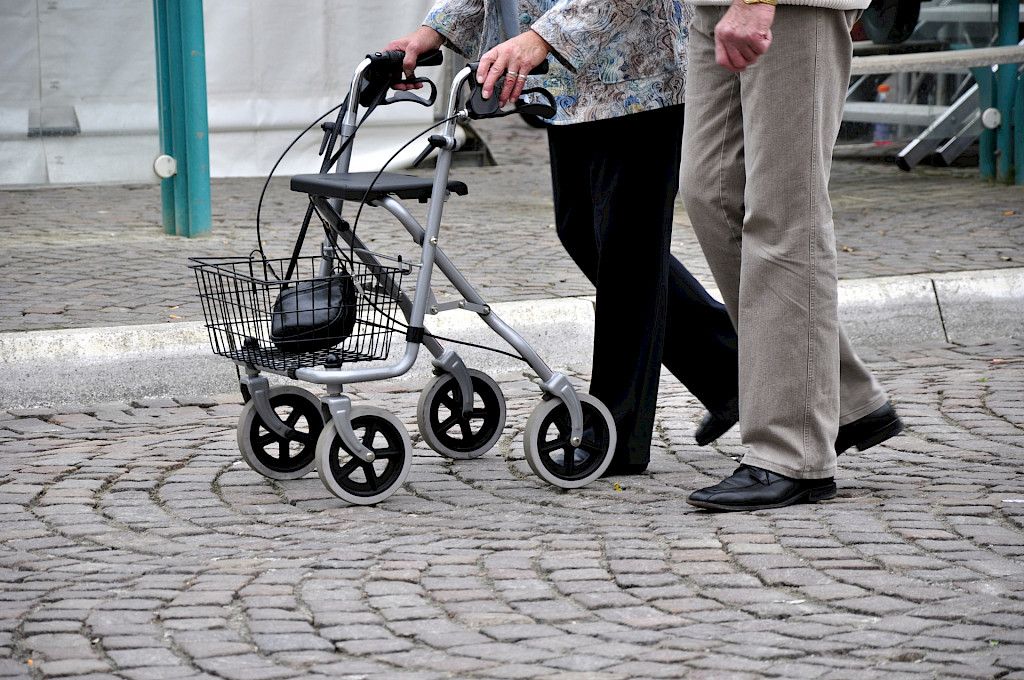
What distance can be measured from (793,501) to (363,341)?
1.15 metres

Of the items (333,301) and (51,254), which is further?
(51,254)

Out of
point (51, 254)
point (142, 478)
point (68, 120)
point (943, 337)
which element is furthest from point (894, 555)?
point (68, 120)

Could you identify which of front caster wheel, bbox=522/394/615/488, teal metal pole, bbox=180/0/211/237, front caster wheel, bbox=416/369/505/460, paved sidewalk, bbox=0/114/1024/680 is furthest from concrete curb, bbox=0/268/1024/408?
teal metal pole, bbox=180/0/211/237

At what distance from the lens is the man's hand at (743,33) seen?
3348 mm

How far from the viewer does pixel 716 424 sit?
429 cm

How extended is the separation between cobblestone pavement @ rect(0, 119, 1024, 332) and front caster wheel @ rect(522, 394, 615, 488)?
195 centimetres

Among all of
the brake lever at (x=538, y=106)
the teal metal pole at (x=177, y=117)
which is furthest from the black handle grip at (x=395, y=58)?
the teal metal pole at (x=177, y=117)

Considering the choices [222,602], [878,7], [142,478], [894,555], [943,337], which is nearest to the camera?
[222,602]

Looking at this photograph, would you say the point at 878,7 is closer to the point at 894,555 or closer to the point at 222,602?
the point at 894,555

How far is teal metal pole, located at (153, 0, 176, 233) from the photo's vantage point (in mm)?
7488

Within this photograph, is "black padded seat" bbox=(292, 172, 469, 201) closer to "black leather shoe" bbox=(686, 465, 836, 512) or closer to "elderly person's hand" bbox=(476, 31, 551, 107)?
"elderly person's hand" bbox=(476, 31, 551, 107)

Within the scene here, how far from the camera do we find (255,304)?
3.83 metres

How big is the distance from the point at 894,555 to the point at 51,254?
15.5 ft

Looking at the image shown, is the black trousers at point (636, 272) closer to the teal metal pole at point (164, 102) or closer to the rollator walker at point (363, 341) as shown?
the rollator walker at point (363, 341)
